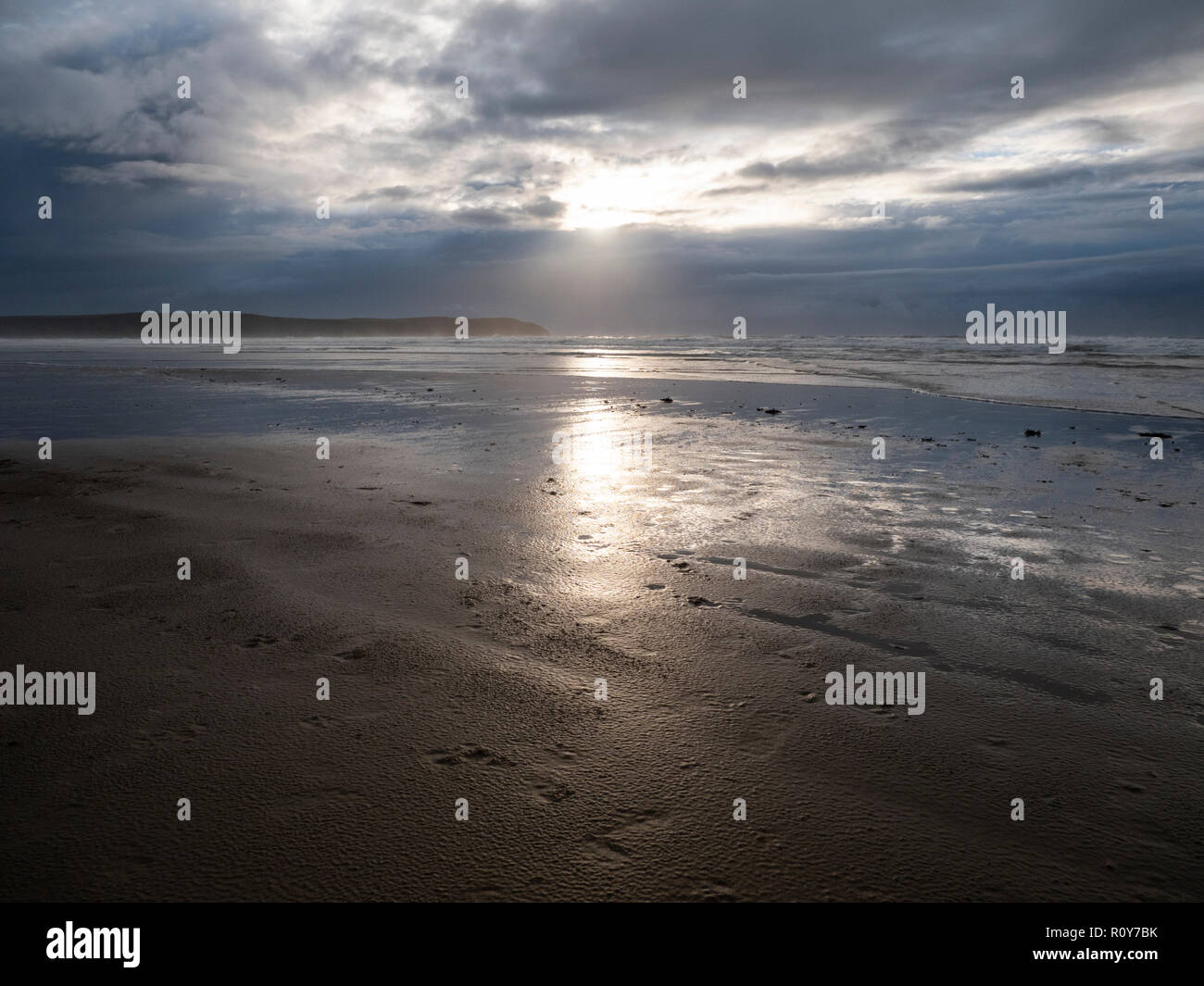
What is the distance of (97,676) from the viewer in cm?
380

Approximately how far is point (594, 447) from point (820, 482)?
12.0ft

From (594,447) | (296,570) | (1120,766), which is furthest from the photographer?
(594,447)

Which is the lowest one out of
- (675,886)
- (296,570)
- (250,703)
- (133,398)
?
(675,886)

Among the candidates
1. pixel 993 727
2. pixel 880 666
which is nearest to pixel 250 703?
pixel 880 666

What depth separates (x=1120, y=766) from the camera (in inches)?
120

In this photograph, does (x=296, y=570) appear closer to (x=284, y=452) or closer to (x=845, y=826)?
(x=845, y=826)

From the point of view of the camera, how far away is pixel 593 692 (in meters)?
3.69

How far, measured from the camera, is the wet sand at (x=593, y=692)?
2529mm

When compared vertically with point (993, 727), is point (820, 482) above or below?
above

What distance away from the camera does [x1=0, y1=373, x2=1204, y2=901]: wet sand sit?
253 centimetres

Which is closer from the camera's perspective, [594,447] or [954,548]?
[954,548]

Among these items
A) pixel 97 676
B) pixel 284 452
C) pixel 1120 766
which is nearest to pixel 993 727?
pixel 1120 766

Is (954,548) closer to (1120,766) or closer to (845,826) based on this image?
(1120,766)

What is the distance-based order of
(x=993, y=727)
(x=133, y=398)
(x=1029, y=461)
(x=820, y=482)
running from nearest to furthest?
1. (x=993, y=727)
2. (x=820, y=482)
3. (x=1029, y=461)
4. (x=133, y=398)
